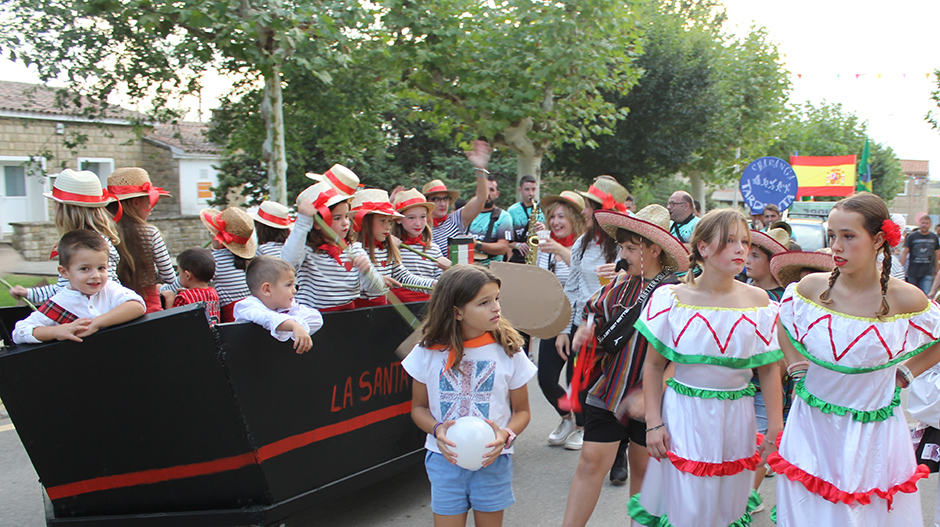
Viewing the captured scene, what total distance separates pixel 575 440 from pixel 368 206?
2.24 meters

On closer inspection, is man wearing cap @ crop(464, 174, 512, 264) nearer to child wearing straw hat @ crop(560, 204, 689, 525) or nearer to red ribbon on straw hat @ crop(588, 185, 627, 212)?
red ribbon on straw hat @ crop(588, 185, 627, 212)

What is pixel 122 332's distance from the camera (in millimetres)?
2834

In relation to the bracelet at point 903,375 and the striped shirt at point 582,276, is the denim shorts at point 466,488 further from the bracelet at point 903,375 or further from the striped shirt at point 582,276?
the striped shirt at point 582,276

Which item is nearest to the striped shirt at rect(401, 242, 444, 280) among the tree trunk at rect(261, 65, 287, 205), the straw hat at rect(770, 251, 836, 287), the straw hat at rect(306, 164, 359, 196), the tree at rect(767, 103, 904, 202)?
the straw hat at rect(306, 164, 359, 196)

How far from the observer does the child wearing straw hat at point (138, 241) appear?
171 inches

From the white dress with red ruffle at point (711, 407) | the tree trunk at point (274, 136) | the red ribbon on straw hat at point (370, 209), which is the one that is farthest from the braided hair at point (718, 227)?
the tree trunk at point (274, 136)

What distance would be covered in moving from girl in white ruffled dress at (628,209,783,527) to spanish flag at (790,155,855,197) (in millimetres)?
Result: 17439

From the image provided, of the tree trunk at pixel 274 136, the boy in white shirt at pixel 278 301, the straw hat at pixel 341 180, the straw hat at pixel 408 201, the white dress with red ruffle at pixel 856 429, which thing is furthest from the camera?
the tree trunk at pixel 274 136

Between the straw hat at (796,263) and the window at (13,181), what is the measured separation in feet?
76.6

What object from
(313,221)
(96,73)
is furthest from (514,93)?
(313,221)

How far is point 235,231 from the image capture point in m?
5.05

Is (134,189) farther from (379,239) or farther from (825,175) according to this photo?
(825,175)

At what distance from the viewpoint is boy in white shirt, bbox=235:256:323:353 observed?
3.10m

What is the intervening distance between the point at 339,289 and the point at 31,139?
70.6ft
